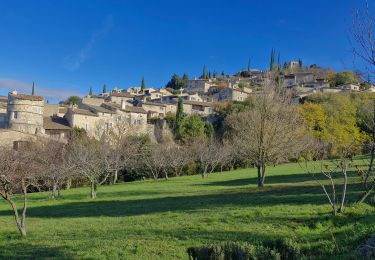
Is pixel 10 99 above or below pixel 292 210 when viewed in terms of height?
above

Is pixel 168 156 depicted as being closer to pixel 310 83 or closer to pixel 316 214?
pixel 316 214

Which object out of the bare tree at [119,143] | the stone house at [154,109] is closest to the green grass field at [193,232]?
the bare tree at [119,143]

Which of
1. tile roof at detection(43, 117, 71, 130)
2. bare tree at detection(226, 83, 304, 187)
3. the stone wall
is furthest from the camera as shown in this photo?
tile roof at detection(43, 117, 71, 130)

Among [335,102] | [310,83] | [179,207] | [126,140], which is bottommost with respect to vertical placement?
[179,207]

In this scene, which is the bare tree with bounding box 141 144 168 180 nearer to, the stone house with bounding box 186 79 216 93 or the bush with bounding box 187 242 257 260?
the bush with bounding box 187 242 257 260

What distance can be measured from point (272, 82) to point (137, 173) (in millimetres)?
34392

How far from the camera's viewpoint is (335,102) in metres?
67.6

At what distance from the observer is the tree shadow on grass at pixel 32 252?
1082cm

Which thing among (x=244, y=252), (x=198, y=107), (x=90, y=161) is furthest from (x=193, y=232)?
(x=198, y=107)

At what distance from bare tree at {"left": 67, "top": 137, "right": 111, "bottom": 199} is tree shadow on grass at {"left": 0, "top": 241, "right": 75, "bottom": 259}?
741 inches

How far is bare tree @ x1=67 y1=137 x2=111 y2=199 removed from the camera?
110ft

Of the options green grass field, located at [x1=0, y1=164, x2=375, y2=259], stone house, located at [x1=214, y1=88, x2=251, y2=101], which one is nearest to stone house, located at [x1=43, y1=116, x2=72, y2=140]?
stone house, located at [x1=214, y1=88, x2=251, y2=101]

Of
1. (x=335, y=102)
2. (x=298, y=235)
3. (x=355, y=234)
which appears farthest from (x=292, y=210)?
(x=335, y=102)

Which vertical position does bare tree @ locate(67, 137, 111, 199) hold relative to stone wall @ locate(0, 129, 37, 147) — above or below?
below
